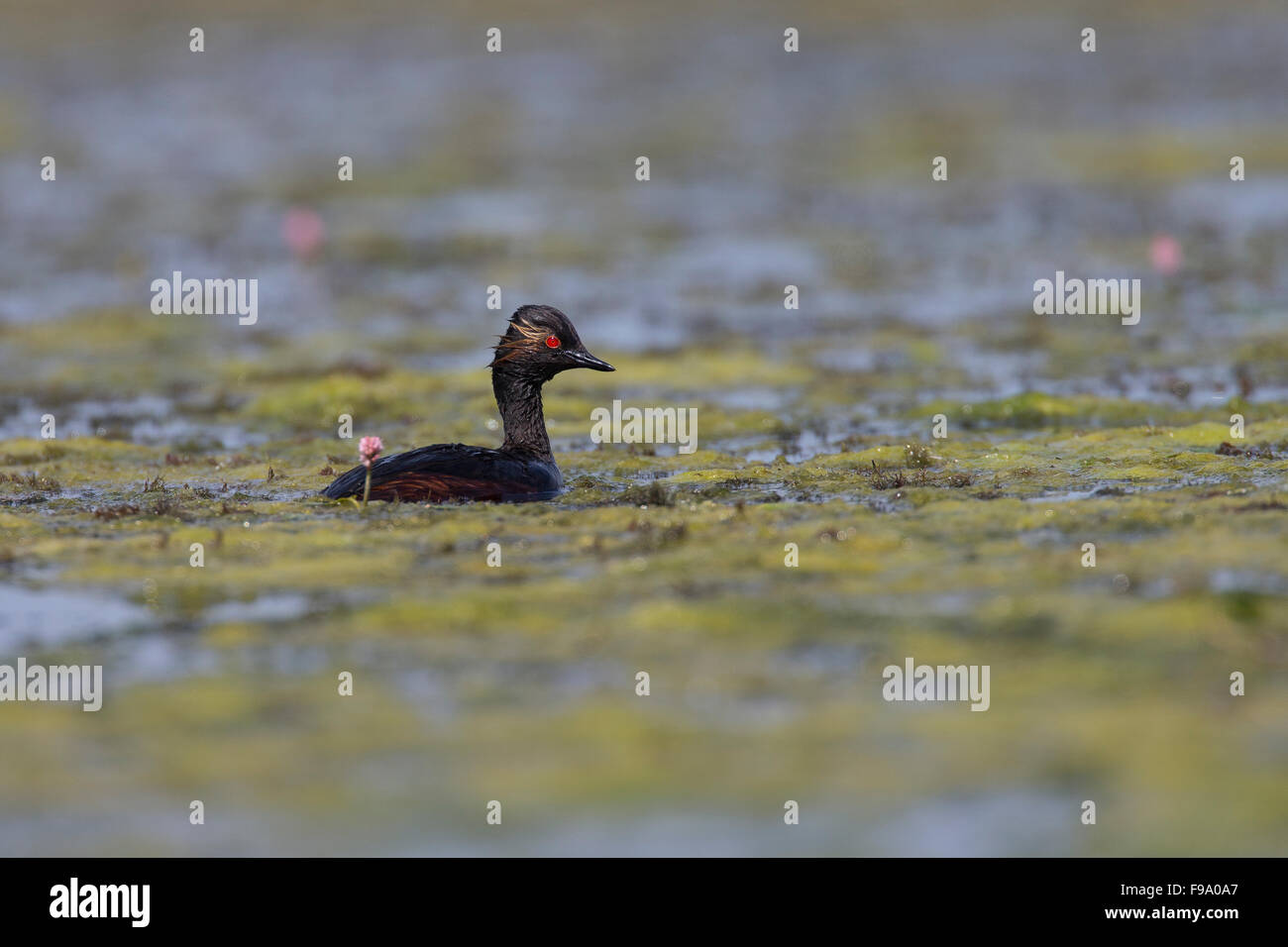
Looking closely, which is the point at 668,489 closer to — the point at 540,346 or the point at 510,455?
the point at 510,455

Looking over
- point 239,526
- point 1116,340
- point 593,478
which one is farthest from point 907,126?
point 239,526

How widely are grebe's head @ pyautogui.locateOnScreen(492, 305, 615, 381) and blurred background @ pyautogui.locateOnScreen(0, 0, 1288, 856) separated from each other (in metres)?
1.15

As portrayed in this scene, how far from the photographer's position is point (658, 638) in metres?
11.0

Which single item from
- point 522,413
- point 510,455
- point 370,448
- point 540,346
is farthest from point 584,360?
point 370,448

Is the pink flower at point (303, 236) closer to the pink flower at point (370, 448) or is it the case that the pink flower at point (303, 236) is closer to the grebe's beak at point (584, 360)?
the grebe's beak at point (584, 360)

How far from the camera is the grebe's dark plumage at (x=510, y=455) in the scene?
47.9 ft

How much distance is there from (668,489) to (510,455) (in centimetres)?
140

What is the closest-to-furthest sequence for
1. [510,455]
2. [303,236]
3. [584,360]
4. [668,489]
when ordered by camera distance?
[510,455] → [668,489] → [584,360] → [303,236]

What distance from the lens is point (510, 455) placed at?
1532cm

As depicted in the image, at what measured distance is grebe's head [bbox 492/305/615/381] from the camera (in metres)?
15.7

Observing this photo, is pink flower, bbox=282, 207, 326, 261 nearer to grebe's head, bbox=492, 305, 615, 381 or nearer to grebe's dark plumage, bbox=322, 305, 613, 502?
grebe's dark plumage, bbox=322, 305, 613, 502

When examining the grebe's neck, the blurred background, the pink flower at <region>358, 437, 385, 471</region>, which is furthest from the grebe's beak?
the pink flower at <region>358, 437, 385, 471</region>

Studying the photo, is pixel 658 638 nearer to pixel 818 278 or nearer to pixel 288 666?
pixel 288 666

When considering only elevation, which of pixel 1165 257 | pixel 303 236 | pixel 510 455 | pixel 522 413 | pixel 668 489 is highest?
pixel 303 236
